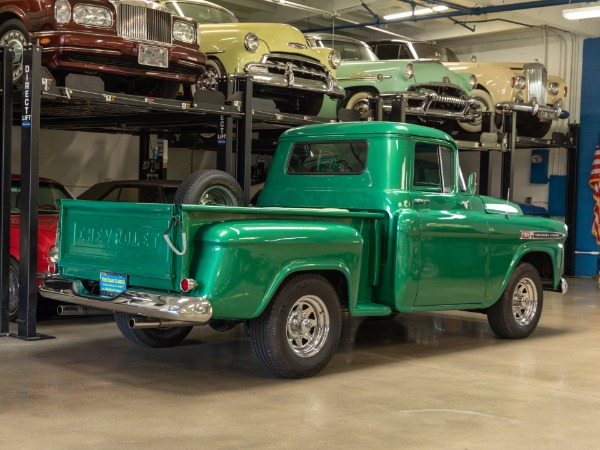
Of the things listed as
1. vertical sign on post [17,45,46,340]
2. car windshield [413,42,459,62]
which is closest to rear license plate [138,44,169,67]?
vertical sign on post [17,45,46,340]

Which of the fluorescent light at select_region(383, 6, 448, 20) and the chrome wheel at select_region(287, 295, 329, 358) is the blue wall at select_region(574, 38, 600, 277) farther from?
the chrome wheel at select_region(287, 295, 329, 358)

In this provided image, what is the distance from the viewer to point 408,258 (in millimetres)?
6965

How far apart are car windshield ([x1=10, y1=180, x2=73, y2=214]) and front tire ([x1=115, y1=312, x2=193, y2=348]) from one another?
2944 mm

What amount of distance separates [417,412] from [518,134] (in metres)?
11.3

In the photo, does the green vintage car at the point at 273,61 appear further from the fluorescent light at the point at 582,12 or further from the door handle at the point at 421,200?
the fluorescent light at the point at 582,12

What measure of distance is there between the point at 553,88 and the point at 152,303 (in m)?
11.4

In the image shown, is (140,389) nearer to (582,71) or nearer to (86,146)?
(86,146)

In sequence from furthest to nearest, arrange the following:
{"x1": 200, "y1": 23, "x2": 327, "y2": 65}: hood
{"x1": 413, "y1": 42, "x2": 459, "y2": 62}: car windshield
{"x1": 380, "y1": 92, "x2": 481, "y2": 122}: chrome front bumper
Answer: {"x1": 413, "y1": 42, "x2": 459, "y2": 62}: car windshield
{"x1": 380, "y1": 92, "x2": 481, "y2": 122}: chrome front bumper
{"x1": 200, "y1": 23, "x2": 327, "y2": 65}: hood

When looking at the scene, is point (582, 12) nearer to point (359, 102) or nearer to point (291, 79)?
point (359, 102)

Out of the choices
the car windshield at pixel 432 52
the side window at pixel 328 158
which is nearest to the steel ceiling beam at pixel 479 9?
the car windshield at pixel 432 52

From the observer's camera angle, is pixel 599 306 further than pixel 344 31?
No

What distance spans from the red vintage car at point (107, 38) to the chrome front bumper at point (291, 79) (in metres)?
0.88

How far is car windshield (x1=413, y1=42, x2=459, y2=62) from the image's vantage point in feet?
49.4

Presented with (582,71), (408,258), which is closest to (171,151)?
(582,71)
